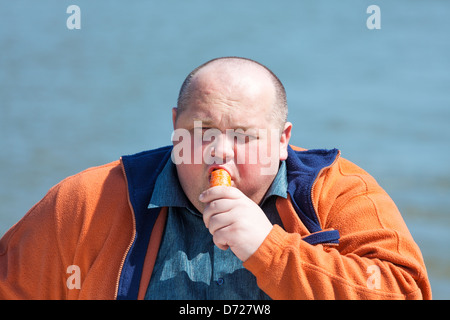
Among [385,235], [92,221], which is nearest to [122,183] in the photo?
[92,221]

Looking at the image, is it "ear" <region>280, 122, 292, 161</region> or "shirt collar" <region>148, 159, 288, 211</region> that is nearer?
"shirt collar" <region>148, 159, 288, 211</region>

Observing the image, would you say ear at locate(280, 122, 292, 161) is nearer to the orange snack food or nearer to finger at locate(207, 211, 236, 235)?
the orange snack food

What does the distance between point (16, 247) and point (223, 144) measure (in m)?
0.88

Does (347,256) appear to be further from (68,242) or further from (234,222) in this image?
(68,242)

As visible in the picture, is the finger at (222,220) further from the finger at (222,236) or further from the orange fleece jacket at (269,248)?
the orange fleece jacket at (269,248)

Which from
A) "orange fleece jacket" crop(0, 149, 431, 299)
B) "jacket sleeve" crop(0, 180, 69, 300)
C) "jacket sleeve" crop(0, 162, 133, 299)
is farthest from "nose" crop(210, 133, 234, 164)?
"jacket sleeve" crop(0, 180, 69, 300)

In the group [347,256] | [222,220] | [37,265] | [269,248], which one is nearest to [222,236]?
[222,220]

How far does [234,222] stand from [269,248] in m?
0.14

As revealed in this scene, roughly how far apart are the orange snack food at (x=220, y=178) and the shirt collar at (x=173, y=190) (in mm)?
204

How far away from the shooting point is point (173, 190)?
270 centimetres

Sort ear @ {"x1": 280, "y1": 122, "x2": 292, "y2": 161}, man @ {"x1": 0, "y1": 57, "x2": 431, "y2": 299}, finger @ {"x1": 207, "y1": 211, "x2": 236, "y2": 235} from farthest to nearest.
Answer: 1. ear @ {"x1": 280, "y1": 122, "x2": 292, "y2": 161}
2. man @ {"x1": 0, "y1": 57, "x2": 431, "y2": 299}
3. finger @ {"x1": 207, "y1": 211, "x2": 236, "y2": 235}

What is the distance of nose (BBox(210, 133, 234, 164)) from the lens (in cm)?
254
